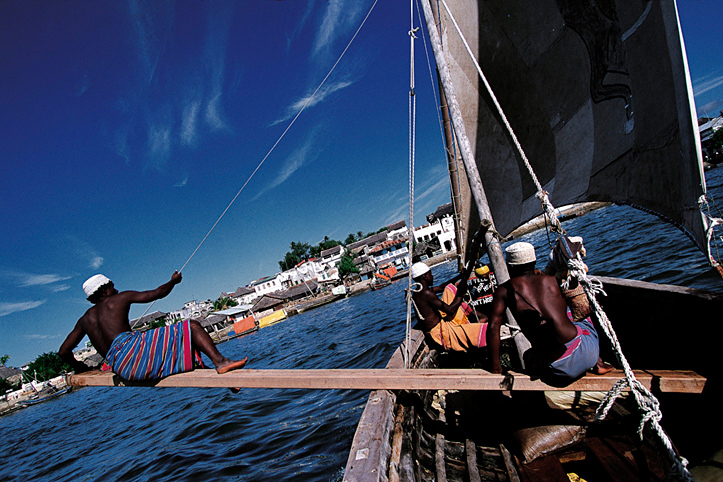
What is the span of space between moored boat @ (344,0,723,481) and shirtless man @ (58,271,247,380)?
1902 millimetres

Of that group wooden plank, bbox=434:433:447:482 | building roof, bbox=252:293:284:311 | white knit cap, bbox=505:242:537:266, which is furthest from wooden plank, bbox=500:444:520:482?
building roof, bbox=252:293:284:311

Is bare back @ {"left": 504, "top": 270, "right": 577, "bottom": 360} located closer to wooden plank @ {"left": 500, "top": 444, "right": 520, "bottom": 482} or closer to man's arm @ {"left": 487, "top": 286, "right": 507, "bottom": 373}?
man's arm @ {"left": 487, "top": 286, "right": 507, "bottom": 373}

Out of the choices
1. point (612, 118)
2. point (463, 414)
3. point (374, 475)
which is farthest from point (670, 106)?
point (374, 475)

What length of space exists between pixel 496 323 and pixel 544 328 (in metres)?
0.35

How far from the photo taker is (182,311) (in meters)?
97.5

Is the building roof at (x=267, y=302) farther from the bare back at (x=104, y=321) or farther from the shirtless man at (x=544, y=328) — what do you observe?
the shirtless man at (x=544, y=328)

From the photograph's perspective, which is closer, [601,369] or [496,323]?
[601,369]

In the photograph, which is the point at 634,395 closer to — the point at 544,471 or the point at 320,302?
the point at 544,471

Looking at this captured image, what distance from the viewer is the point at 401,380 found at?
106 inches

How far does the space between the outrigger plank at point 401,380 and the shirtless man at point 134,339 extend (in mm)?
141

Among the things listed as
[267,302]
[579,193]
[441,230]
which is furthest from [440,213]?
[579,193]

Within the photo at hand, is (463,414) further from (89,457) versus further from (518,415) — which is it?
(89,457)

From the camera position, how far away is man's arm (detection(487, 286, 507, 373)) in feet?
8.22

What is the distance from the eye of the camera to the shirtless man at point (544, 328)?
2.20 meters
